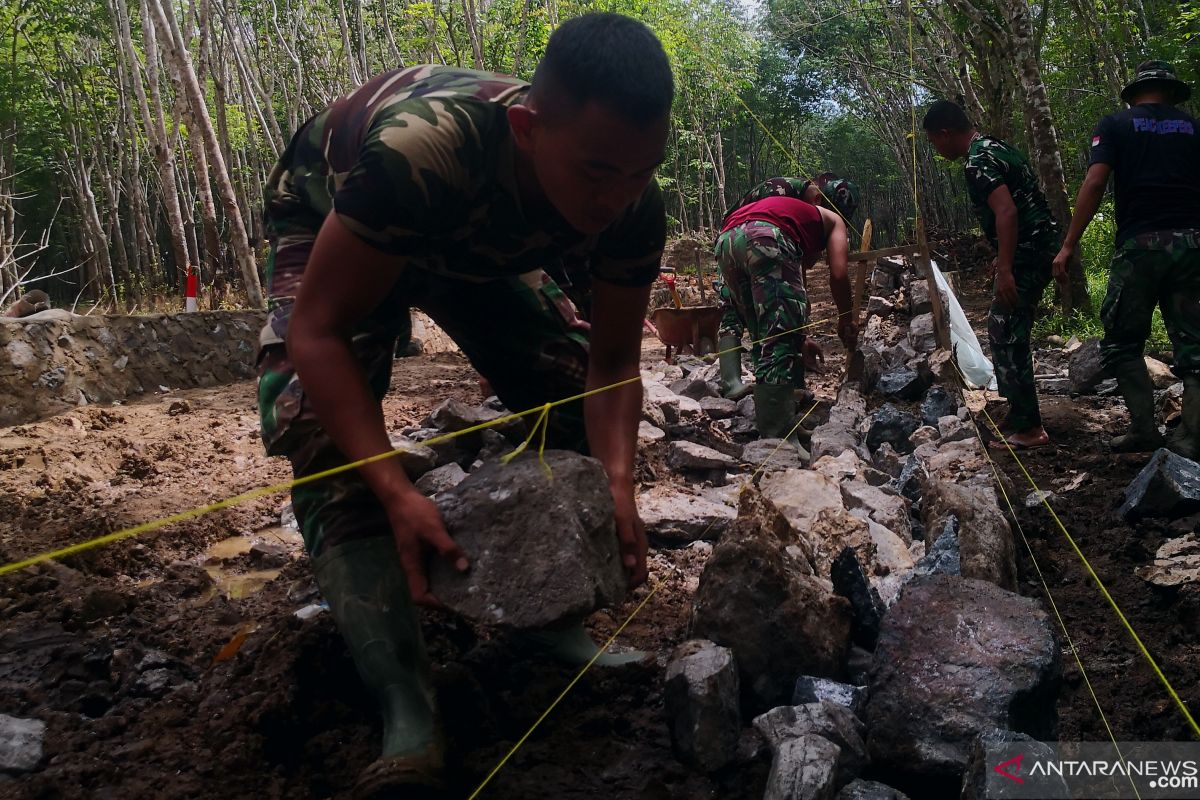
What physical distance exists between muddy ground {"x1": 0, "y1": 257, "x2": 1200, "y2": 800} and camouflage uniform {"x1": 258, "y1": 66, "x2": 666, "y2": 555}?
0.46m

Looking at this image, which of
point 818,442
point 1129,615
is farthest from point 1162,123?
point 1129,615

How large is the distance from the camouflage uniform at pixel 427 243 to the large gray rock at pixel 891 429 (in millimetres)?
2975

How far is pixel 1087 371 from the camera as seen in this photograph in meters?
5.55

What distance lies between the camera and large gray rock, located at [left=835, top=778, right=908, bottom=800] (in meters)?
1.57

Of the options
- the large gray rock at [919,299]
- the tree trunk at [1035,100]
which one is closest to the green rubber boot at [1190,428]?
the tree trunk at [1035,100]

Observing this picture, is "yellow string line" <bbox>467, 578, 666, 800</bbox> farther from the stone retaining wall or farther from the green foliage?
the green foliage

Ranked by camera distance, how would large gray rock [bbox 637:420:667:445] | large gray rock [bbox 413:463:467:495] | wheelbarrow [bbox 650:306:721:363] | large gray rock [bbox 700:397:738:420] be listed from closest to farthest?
large gray rock [bbox 413:463:467:495]
large gray rock [bbox 637:420:667:445]
large gray rock [bbox 700:397:738:420]
wheelbarrow [bbox 650:306:721:363]

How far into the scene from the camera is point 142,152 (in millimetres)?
23047

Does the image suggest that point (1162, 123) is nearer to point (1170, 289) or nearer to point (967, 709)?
point (1170, 289)

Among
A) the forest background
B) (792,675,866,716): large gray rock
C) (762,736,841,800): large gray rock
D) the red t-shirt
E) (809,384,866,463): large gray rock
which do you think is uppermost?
the forest background

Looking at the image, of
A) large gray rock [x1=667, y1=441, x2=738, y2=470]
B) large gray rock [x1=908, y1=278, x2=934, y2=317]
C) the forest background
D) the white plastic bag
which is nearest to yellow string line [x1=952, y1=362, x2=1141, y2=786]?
large gray rock [x1=667, y1=441, x2=738, y2=470]

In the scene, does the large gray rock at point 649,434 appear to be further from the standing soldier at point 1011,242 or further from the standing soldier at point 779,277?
the standing soldier at point 1011,242

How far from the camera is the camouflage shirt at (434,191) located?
1.58m

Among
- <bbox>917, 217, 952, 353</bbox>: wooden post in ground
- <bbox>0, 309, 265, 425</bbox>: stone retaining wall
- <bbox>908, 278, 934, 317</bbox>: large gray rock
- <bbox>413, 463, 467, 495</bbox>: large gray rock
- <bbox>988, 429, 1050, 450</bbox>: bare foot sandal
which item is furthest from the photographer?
<bbox>908, 278, 934, 317</bbox>: large gray rock
